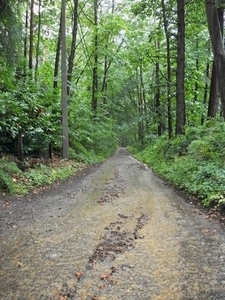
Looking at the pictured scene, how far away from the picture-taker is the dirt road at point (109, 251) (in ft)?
10.5

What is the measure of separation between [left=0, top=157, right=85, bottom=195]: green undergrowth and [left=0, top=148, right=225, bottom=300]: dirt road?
29.4 inches

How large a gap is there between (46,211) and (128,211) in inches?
69.3

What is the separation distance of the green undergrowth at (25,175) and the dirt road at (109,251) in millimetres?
746

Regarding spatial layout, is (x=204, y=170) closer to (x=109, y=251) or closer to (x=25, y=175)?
(x=109, y=251)

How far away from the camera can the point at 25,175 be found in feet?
28.9

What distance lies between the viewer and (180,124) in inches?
578

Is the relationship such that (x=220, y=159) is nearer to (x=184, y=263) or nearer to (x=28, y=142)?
(x=184, y=263)

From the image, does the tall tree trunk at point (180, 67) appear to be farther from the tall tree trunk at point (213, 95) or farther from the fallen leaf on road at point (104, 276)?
the fallen leaf on road at point (104, 276)

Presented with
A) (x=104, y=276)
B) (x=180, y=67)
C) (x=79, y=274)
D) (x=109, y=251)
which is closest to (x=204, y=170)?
(x=109, y=251)

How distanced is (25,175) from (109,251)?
532 cm

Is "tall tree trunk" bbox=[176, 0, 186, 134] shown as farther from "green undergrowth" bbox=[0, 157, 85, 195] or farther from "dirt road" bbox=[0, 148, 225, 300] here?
"dirt road" bbox=[0, 148, 225, 300]

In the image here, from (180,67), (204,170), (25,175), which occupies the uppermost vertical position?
(180,67)

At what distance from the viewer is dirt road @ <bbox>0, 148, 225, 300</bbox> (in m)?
3.19

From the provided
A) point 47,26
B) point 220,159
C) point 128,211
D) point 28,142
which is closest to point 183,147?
point 220,159
